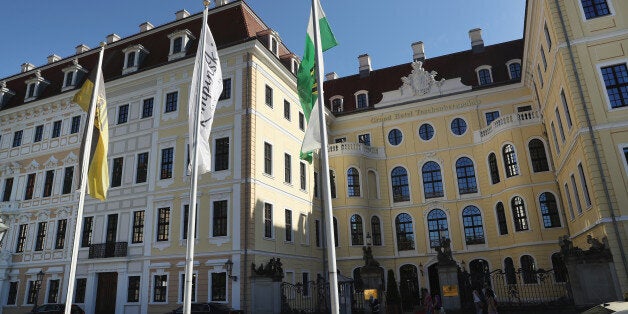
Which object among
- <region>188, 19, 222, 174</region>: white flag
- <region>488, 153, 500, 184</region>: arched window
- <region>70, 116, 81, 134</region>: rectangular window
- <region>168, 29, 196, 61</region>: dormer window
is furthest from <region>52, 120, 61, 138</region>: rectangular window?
<region>488, 153, 500, 184</region>: arched window

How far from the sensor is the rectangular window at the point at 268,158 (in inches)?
1020

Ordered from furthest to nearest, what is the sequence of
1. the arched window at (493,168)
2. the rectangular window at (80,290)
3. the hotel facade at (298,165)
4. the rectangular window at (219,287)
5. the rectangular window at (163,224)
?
the arched window at (493,168) → the rectangular window at (80,290) → the rectangular window at (163,224) → the rectangular window at (219,287) → the hotel facade at (298,165)

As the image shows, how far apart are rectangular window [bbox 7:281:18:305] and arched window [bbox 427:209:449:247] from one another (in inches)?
1121

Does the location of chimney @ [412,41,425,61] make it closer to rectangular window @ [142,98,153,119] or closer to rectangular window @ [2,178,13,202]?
rectangular window @ [142,98,153,119]

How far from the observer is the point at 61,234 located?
27.9 metres

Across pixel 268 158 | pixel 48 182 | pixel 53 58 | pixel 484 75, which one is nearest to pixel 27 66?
pixel 53 58

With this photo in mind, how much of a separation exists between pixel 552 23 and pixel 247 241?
60.3 feet

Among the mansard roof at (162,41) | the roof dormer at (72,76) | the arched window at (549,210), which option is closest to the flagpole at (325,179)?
the mansard roof at (162,41)

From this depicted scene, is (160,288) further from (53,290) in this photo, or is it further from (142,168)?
(53,290)

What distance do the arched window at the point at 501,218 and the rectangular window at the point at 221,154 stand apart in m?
19.1

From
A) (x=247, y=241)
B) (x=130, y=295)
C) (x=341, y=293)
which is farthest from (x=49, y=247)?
(x=341, y=293)

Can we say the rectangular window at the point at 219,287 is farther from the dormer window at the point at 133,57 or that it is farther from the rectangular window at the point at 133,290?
the dormer window at the point at 133,57

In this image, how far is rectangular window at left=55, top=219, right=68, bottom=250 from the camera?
27641 mm

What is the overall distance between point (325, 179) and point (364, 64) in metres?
35.1
